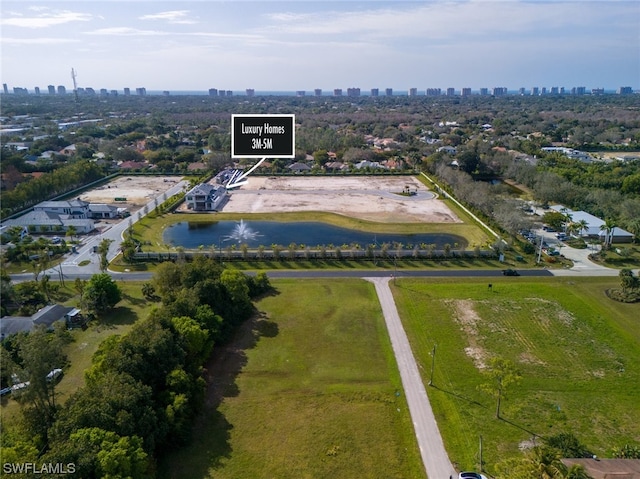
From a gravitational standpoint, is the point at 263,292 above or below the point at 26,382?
below

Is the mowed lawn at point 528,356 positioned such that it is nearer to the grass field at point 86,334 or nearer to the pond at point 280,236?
the pond at point 280,236

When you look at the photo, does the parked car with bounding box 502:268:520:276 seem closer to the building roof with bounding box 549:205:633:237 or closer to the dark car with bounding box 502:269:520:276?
the dark car with bounding box 502:269:520:276

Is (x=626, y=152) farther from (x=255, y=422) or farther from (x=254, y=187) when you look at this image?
(x=255, y=422)

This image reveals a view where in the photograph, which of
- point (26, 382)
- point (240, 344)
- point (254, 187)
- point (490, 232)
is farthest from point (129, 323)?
point (254, 187)

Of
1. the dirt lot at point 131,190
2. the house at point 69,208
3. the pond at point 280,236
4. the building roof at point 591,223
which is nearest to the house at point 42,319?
the pond at point 280,236

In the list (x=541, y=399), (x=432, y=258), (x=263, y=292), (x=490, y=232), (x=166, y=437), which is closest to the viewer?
(x=166, y=437)

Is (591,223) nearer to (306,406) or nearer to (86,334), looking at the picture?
(306,406)
